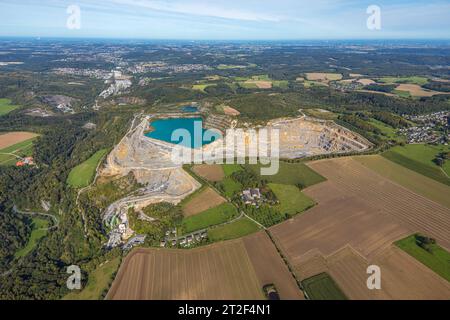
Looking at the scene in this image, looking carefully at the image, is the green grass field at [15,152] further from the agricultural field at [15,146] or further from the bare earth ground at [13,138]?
the bare earth ground at [13,138]

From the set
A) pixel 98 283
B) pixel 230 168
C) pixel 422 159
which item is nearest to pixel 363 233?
pixel 230 168

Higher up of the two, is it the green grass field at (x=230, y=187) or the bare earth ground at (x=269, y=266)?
the green grass field at (x=230, y=187)

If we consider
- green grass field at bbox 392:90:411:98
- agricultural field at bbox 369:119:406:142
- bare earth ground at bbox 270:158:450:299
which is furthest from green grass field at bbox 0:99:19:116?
green grass field at bbox 392:90:411:98

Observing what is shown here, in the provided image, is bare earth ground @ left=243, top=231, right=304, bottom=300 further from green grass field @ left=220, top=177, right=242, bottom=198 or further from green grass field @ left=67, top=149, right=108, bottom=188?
green grass field @ left=67, top=149, right=108, bottom=188

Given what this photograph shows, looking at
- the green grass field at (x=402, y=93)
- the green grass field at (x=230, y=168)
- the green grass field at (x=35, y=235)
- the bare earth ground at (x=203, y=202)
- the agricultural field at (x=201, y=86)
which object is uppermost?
the agricultural field at (x=201, y=86)

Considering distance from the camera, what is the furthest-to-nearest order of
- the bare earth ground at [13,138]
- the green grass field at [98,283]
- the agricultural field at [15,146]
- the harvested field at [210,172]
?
1. the bare earth ground at [13,138]
2. the agricultural field at [15,146]
3. the harvested field at [210,172]
4. the green grass field at [98,283]

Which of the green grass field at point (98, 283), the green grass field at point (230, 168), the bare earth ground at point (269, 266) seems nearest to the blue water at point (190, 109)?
the green grass field at point (230, 168)
